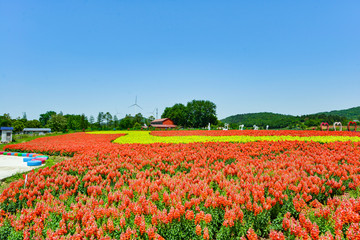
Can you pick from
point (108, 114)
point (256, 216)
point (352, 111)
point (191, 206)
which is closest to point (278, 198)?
point (256, 216)

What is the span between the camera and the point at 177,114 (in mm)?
97312

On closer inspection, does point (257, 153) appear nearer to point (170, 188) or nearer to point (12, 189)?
point (170, 188)

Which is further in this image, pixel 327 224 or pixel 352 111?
pixel 352 111

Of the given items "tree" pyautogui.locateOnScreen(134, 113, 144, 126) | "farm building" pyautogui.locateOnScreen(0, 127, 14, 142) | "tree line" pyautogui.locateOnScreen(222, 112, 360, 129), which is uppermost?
"tree" pyautogui.locateOnScreen(134, 113, 144, 126)

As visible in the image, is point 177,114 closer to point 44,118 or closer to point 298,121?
point 298,121

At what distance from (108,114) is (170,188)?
9118 cm

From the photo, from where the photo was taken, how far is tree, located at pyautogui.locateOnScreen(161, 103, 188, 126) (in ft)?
303

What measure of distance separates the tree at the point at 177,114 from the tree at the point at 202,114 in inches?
140

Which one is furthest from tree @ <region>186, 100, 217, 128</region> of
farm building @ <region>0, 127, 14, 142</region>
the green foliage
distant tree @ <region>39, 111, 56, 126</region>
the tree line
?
distant tree @ <region>39, 111, 56, 126</region>

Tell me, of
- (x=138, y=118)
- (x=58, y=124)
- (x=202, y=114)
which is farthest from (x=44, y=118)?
(x=202, y=114)

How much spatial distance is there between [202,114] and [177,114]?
14.5 meters

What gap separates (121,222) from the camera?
148 inches

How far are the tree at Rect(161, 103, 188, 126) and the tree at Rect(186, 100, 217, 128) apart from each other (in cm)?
355

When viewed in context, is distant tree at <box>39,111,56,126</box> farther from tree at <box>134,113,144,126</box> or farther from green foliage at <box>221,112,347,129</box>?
green foliage at <box>221,112,347,129</box>
